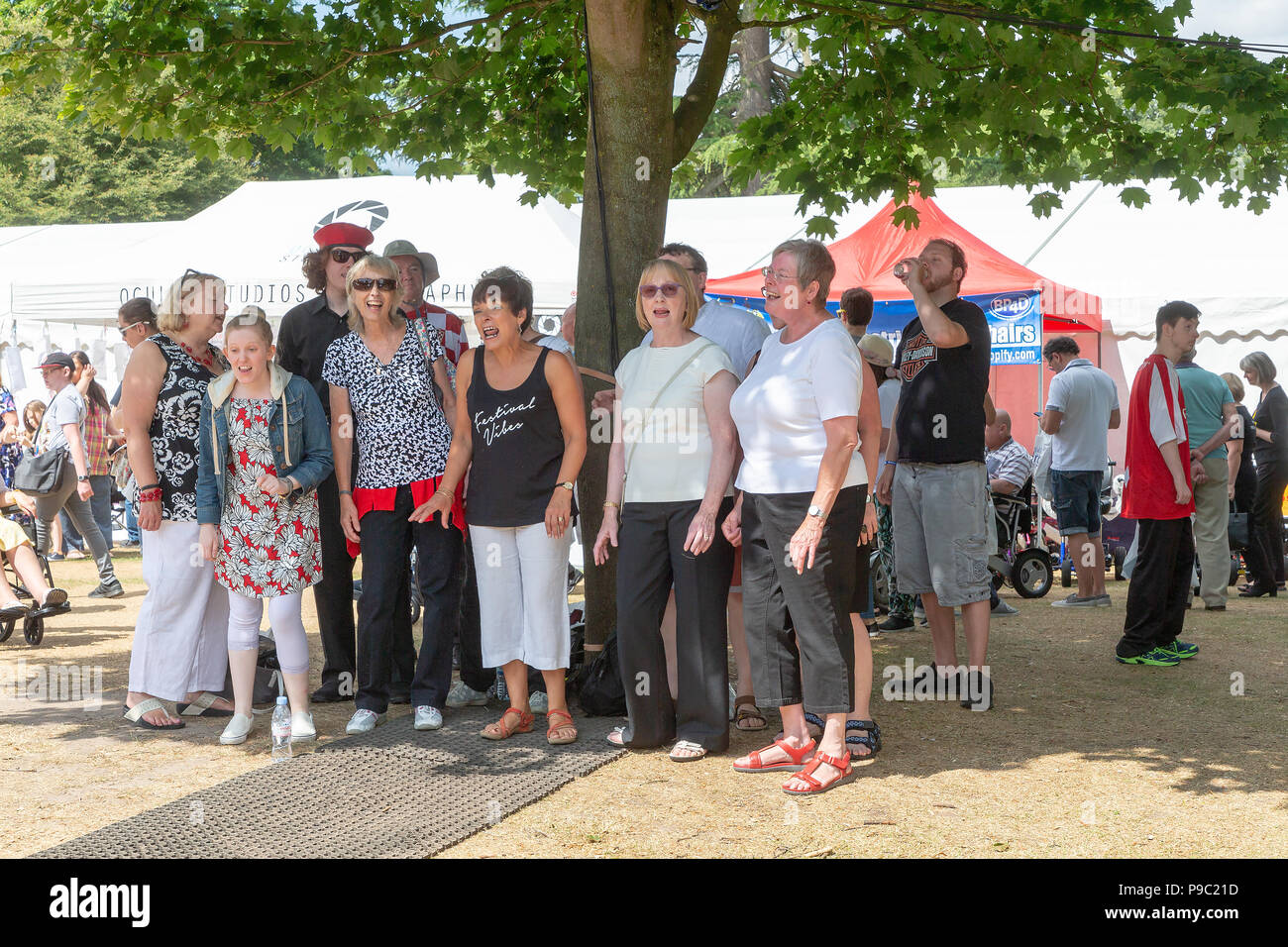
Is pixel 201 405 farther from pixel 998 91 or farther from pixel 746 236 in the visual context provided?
pixel 746 236

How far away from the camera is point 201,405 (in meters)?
6.04

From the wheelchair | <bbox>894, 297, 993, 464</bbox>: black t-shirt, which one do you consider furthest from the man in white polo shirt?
<bbox>894, 297, 993, 464</bbox>: black t-shirt

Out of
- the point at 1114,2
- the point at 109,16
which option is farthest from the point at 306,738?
the point at 1114,2

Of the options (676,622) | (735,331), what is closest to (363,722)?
(676,622)

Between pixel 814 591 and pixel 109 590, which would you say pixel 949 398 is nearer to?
pixel 814 591

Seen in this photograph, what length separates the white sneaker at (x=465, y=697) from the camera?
21.2 ft

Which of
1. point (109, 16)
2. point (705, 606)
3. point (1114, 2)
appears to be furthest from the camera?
point (109, 16)

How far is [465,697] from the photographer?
21.3 ft

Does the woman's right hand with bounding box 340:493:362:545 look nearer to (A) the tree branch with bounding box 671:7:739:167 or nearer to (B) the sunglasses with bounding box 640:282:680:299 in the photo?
(B) the sunglasses with bounding box 640:282:680:299

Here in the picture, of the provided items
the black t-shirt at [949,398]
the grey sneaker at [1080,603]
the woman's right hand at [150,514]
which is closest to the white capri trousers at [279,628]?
the woman's right hand at [150,514]

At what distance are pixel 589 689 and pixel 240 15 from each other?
476 centimetres

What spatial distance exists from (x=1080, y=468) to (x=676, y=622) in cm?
625

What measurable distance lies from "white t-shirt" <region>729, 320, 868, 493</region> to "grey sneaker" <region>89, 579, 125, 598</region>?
327 inches

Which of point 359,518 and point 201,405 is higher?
point 201,405
